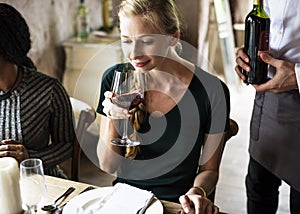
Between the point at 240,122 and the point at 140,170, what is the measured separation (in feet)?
7.36

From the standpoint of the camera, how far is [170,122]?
1.48 meters

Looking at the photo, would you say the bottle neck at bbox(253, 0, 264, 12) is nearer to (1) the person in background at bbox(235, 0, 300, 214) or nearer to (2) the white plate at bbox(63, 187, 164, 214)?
(1) the person in background at bbox(235, 0, 300, 214)

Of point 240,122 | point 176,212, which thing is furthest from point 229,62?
point 176,212

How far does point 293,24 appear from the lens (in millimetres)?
1495

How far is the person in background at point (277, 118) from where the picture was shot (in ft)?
4.82

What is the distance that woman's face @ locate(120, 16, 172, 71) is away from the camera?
1.38 metres

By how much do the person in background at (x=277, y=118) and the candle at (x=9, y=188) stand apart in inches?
30.4

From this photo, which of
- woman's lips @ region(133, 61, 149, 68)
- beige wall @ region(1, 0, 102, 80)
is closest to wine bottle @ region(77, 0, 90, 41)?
beige wall @ region(1, 0, 102, 80)

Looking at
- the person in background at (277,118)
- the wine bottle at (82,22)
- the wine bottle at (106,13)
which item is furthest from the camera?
the wine bottle at (106,13)

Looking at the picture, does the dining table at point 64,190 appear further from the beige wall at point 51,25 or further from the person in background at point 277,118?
the beige wall at point 51,25

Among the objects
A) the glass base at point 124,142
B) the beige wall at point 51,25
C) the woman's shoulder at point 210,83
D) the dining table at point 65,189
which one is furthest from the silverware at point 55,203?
the beige wall at point 51,25

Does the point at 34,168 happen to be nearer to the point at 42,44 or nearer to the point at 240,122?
the point at 42,44

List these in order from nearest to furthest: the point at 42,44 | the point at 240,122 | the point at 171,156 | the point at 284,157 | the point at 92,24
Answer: the point at 171,156, the point at 284,157, the point at 42,44, the point at 92,24, the point at 240,122

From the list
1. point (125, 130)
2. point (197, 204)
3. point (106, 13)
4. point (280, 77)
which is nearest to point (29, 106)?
point (125, 130)
